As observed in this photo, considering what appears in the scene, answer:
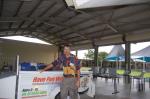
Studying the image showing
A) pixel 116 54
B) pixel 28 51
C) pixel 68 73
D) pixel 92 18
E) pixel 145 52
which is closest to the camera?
pixel 68 73

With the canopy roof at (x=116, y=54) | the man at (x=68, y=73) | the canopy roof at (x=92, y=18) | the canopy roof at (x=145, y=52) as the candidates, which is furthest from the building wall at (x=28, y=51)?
the man at (x=68, y=73)

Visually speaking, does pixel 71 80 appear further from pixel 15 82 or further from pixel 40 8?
pixel 40 8

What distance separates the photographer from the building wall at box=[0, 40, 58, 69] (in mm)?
25891

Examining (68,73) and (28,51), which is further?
(28,51)

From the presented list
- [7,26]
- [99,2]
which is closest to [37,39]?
→ [7,26]

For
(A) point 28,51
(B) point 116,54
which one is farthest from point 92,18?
(A) point 28,51

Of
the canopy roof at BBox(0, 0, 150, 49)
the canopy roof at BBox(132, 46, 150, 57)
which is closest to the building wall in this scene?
the canopy roof at BBox(0, 0, 150, 49)

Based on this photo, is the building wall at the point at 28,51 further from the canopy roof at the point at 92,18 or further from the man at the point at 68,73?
the man at the point at 68,73

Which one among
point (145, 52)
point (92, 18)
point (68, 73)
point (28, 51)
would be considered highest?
point (92, 18)

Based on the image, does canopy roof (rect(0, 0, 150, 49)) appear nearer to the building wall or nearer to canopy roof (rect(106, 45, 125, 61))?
canopy roof (rect(106, 45, 125, 61))

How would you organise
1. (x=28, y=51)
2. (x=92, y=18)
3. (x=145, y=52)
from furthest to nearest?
(x=28, y=51)
(x=92, y=18)
(x=145, y=52)

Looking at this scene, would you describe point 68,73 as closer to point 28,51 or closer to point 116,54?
point 116,54

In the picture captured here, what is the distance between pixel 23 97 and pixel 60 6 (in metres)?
10.4

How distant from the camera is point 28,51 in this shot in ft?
90.8
